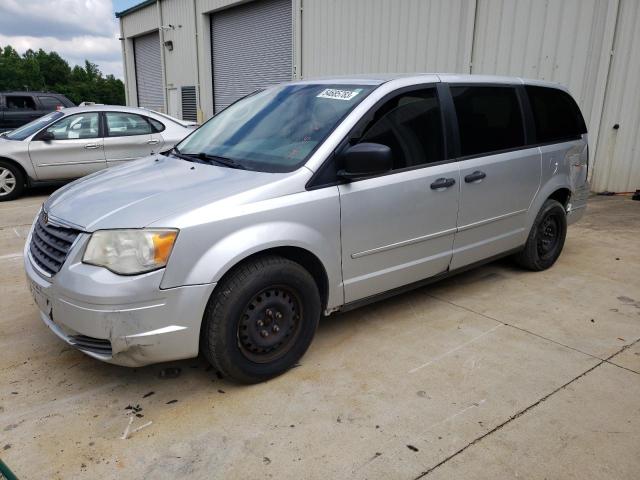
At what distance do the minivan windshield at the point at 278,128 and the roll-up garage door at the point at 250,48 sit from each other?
10923 mm

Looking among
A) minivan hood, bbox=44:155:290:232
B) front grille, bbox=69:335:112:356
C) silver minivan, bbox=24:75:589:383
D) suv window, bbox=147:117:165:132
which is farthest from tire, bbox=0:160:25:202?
front grille, bbox=69:335:112:356

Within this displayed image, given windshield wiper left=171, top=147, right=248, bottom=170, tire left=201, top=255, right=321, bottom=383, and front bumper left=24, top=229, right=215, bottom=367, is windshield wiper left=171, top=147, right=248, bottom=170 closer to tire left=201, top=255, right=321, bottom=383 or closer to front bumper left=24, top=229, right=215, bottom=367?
tire left=201, top=255, right=321, bottom=383

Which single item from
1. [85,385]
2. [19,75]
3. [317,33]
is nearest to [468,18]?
[317,33]

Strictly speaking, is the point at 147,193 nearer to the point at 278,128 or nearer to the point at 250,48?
the point at 278,128

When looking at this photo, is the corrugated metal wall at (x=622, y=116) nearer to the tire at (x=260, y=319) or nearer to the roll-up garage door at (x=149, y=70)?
the tire at (x=260, y=319)

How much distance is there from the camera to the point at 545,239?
191 inches

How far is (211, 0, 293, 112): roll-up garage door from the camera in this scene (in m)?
14.3

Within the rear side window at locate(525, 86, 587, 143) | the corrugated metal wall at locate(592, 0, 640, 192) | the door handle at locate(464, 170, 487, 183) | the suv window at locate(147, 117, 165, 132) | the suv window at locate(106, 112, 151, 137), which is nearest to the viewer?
the door handle at locate(464, 170, 487, 183)

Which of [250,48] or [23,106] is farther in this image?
[250,48]

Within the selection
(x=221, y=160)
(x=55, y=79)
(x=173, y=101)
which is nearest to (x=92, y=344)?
(x=221, y=160)

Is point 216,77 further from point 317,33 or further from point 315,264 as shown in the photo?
point 315,264

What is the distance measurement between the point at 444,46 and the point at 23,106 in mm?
11262

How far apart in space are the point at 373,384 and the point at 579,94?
7.48m

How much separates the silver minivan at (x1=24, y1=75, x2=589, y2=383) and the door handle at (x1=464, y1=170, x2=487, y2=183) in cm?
2
